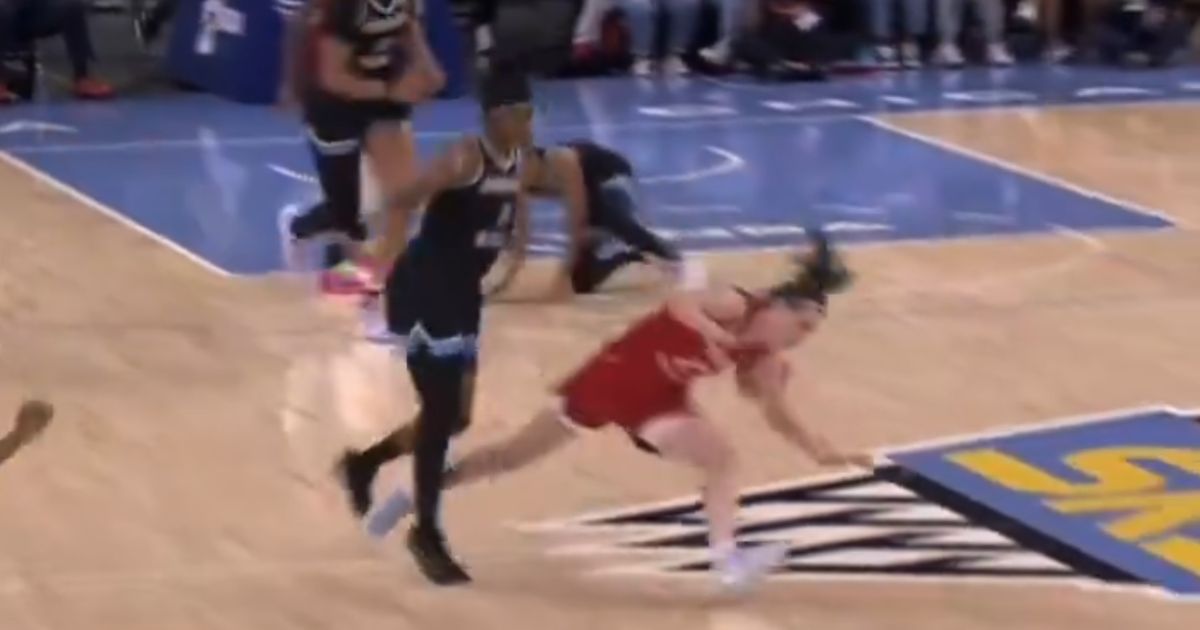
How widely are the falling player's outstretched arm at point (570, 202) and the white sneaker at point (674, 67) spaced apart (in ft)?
19.0

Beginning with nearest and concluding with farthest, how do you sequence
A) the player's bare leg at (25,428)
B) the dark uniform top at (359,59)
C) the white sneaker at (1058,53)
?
the player's bare leg at (25,428), the dark uniform top at (359,59), the white sneaker at (1058,53)

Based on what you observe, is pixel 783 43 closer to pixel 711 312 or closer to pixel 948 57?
pixel 948 57

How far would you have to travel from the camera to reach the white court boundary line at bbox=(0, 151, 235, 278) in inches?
377

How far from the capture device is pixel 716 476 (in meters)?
5.64

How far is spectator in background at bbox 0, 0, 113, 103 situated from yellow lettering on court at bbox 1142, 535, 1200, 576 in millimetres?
8514

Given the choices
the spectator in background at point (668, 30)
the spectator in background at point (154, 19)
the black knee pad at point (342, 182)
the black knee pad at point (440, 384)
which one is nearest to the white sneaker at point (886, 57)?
the spectator in background at point (668, 30)

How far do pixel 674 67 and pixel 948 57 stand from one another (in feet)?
6.01

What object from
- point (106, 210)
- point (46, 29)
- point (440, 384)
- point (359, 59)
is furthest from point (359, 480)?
point (46, 29)

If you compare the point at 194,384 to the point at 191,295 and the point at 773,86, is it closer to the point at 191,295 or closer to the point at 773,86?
the point at 191,295

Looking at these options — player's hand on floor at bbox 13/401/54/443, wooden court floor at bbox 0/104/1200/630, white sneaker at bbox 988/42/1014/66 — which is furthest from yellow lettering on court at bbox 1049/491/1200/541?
white sneaker at bbox 988/42/1014/66

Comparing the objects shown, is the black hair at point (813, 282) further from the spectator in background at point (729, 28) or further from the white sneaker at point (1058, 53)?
the white sneaker at point (1058, 53)

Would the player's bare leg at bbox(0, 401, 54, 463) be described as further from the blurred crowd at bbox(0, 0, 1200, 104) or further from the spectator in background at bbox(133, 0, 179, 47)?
the spectator in background at bbox(133, 0, 179, 47)

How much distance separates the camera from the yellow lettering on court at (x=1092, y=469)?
6.64m

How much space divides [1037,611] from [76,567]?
2301mm
